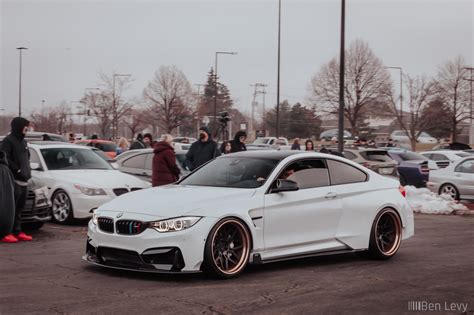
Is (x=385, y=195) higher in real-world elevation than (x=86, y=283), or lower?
higher

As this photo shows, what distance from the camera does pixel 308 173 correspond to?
8609 millimetres

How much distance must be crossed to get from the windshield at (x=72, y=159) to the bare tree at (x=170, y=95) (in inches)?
1729

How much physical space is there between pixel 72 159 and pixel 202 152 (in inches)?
109

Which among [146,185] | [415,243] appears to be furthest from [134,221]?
[146,185]

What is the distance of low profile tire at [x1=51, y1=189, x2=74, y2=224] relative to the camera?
12.7 meters

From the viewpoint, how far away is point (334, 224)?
8.52m

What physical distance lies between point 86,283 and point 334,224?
319 centimetres

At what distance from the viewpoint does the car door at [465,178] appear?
1909 centimetres

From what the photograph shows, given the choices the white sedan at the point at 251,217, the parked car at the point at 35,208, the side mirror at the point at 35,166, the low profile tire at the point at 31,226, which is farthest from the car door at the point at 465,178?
the parked car at the point at 35,208

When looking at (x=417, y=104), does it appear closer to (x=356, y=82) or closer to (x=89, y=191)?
(x=356, y=82)

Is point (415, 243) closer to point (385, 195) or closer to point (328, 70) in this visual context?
point (385, 195)

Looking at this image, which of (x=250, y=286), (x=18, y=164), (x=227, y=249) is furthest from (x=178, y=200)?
(x=18, y=164)

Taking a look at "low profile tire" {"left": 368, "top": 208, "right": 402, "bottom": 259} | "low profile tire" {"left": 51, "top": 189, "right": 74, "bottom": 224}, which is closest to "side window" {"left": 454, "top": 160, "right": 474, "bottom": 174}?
"low profile tire" {"left": 368, "top": 208, "right": 402, "bottom": 259}

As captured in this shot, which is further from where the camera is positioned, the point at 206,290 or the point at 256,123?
the point at 256,123
